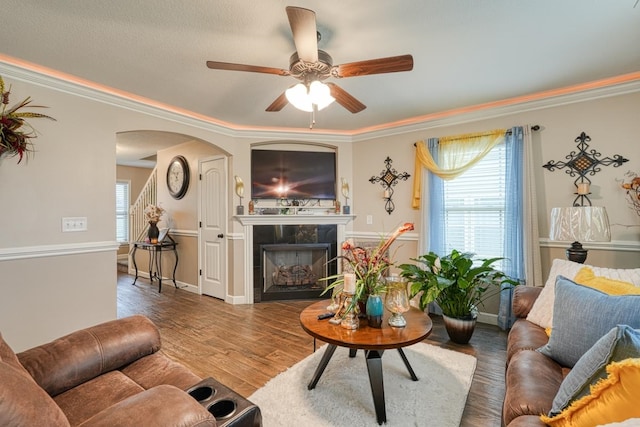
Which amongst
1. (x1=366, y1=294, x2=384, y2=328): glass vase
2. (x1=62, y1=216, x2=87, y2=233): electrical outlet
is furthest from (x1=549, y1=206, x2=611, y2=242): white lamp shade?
(x1=62, y1=216, x2=87, y2=233): electrical outlet

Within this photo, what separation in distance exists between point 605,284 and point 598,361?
0.88m

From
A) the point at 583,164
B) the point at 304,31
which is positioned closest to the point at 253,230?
the point at 304,31

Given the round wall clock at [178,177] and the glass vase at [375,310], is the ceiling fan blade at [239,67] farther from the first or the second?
the round wall clock at [178,177]

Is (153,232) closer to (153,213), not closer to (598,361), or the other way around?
A: (153,213)

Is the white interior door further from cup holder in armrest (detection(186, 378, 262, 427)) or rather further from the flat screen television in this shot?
cup holder in armrest (detection(186, 378, 262, 427))

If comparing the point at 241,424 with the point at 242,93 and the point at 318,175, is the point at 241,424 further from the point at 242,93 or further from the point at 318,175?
the point at 318,175

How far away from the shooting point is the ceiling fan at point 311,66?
1.56m

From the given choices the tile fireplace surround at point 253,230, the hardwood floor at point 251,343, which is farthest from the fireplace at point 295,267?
the hardwood floor at point 251,343

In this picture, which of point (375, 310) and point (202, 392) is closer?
point (202, 392)

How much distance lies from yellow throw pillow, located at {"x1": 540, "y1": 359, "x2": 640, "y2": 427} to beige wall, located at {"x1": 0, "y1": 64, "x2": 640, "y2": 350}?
267cm

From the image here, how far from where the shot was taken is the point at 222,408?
109 centimetres

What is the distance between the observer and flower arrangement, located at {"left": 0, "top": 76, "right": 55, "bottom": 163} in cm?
222

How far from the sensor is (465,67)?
250 cm

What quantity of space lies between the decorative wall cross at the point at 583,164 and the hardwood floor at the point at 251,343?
161cm
